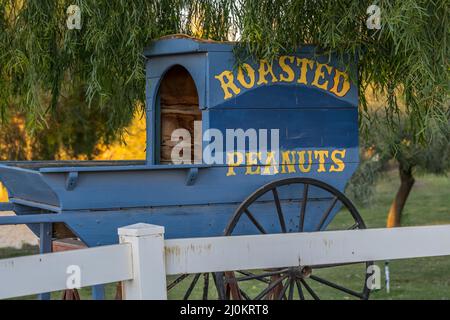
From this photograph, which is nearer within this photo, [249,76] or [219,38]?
[249,76]

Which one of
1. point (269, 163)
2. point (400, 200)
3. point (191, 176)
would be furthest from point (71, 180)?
point (400, 200)

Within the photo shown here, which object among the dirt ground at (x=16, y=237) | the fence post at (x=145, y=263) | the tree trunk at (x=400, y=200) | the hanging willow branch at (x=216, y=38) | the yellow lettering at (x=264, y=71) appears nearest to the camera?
the fence post at (x=145, y=263)

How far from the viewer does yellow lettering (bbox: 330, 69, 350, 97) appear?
575cm

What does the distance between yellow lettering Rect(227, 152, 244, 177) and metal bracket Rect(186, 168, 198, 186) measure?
0.25m

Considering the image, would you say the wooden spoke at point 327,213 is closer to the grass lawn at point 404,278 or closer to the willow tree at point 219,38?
the willow tree at point 219,38

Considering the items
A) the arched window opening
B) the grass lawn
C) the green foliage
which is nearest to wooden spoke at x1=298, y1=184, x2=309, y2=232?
the arched window opening

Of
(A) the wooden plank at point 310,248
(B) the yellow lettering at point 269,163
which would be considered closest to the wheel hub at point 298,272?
(B) the yellow lettering at point 269,163

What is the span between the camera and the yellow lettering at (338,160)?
577 centimetres

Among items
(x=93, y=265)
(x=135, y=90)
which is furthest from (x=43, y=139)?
(x=93, y=265)

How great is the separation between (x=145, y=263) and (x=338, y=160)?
8.50ft

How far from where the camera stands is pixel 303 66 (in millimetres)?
5664

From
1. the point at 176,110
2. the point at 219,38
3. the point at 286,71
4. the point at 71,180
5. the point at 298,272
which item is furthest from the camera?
the point at 219,38

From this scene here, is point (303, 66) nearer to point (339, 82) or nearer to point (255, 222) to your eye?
point (339, 82)

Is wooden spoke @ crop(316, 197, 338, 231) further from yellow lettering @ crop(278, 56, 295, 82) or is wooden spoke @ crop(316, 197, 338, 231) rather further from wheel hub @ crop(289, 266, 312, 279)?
yellow lettering @ crop(278, 56, 295, 82)
